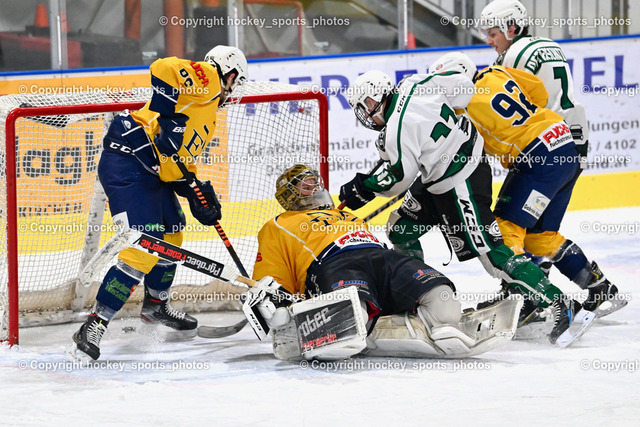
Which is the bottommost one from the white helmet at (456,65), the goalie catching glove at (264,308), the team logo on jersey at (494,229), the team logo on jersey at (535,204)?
the goalie catching glove at (264,308)

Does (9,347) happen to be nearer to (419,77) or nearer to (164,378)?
(164,378)

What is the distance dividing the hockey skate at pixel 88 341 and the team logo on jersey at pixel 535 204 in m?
1.65

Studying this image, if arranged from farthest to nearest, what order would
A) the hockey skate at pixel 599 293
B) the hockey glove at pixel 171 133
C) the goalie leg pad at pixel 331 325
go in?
1. the hockey skate at pixel 599 293
2. the hockey glove at pixel 171 133
3. the goalie leg pad at pixel 331 325

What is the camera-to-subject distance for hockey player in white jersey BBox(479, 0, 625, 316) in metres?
3.85

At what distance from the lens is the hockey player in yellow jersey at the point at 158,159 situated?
3.28 m

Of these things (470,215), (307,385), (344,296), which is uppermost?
(470,215)

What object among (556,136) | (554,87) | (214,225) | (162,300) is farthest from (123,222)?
(554,87)

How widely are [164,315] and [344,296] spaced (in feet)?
3.45

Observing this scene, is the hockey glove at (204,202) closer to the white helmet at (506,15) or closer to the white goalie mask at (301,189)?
the white goalie mask at (301,189)

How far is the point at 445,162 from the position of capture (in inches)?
137

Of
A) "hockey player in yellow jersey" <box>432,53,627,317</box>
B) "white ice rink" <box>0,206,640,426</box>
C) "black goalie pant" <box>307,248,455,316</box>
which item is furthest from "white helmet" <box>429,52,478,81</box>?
"white ice rink" <box>0,206,640,426</box>

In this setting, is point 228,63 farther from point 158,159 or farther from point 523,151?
point 523,151

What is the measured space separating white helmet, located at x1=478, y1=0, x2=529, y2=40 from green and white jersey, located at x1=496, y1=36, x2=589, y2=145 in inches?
2.7

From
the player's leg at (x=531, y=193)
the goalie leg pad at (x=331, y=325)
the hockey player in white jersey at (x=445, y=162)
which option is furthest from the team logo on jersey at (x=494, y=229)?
the goalie leg pad at (x=331, y=325)
